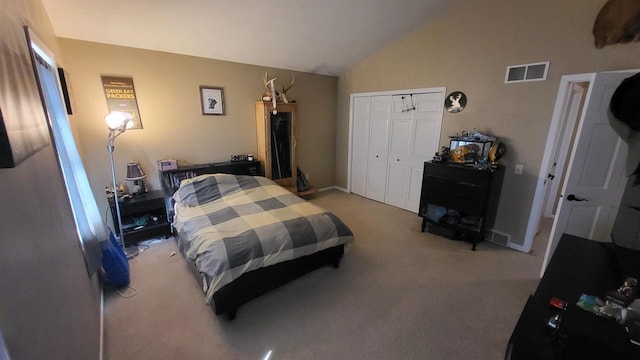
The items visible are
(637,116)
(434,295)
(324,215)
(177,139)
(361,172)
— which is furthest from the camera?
(361,172)

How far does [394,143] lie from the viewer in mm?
4340

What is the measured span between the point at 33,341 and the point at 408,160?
4.25 m

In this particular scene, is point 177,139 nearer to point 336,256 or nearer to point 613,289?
point 336,256

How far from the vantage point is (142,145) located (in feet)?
10.6

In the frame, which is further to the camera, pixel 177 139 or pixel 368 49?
pixel 368 49

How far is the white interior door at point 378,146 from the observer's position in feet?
14.4

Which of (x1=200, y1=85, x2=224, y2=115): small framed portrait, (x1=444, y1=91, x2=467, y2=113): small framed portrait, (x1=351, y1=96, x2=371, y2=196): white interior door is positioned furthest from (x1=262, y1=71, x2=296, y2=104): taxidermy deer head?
(x1=444, y1=91, x2=467, y2=113): small framed portrait

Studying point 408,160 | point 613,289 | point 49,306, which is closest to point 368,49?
point 408,160

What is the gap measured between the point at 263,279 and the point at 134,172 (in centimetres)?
226

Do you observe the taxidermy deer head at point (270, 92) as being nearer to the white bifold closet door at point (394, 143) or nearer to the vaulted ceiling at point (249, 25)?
the vaulted ceiling at point (249, 25)

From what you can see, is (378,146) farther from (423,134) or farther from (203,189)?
(203,189)

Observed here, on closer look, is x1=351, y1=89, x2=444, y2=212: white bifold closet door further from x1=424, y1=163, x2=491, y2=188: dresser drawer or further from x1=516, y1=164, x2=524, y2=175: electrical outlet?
x1=516, y1=164, x2=524, y2=175: electrical outlet

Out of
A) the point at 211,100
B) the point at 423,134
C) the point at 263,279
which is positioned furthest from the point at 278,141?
the point at 263,279

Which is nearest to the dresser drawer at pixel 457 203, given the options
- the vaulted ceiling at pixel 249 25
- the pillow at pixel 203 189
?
the vaulted ceiling at pixel 249 25
